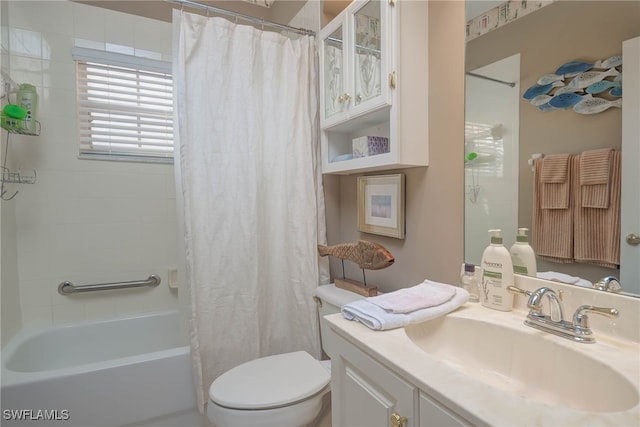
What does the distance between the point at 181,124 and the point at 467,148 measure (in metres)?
1.24

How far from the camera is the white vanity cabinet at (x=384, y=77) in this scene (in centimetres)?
123

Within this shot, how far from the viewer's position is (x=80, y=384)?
142cm

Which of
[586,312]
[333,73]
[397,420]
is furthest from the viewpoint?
[333,73]

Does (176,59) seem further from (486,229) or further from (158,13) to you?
(486,229)

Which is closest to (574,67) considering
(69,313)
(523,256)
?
(523,256)

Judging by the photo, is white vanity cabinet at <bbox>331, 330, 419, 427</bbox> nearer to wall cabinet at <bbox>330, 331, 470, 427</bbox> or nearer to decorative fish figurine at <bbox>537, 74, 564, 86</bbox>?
wall cabinet at <bbox>330, 331, 470, 427</bbox>

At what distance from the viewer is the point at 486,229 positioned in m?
1.12

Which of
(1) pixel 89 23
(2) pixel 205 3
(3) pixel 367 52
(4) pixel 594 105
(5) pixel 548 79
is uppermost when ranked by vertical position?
(2) pixel 205 3

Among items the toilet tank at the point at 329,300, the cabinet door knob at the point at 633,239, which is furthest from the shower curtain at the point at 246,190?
the cabinet door knob at the point at 633,239

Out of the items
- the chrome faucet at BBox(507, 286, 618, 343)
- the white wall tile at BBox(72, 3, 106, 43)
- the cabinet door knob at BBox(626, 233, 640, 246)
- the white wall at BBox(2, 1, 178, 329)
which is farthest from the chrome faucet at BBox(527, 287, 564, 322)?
the white wall tile at BBox(72, 3, 106, 43)

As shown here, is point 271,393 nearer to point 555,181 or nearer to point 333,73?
point 555,181

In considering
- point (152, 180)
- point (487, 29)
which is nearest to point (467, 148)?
point (487, 29)

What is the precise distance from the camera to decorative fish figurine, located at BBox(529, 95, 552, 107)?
0.95 m

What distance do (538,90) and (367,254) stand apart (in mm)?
847
